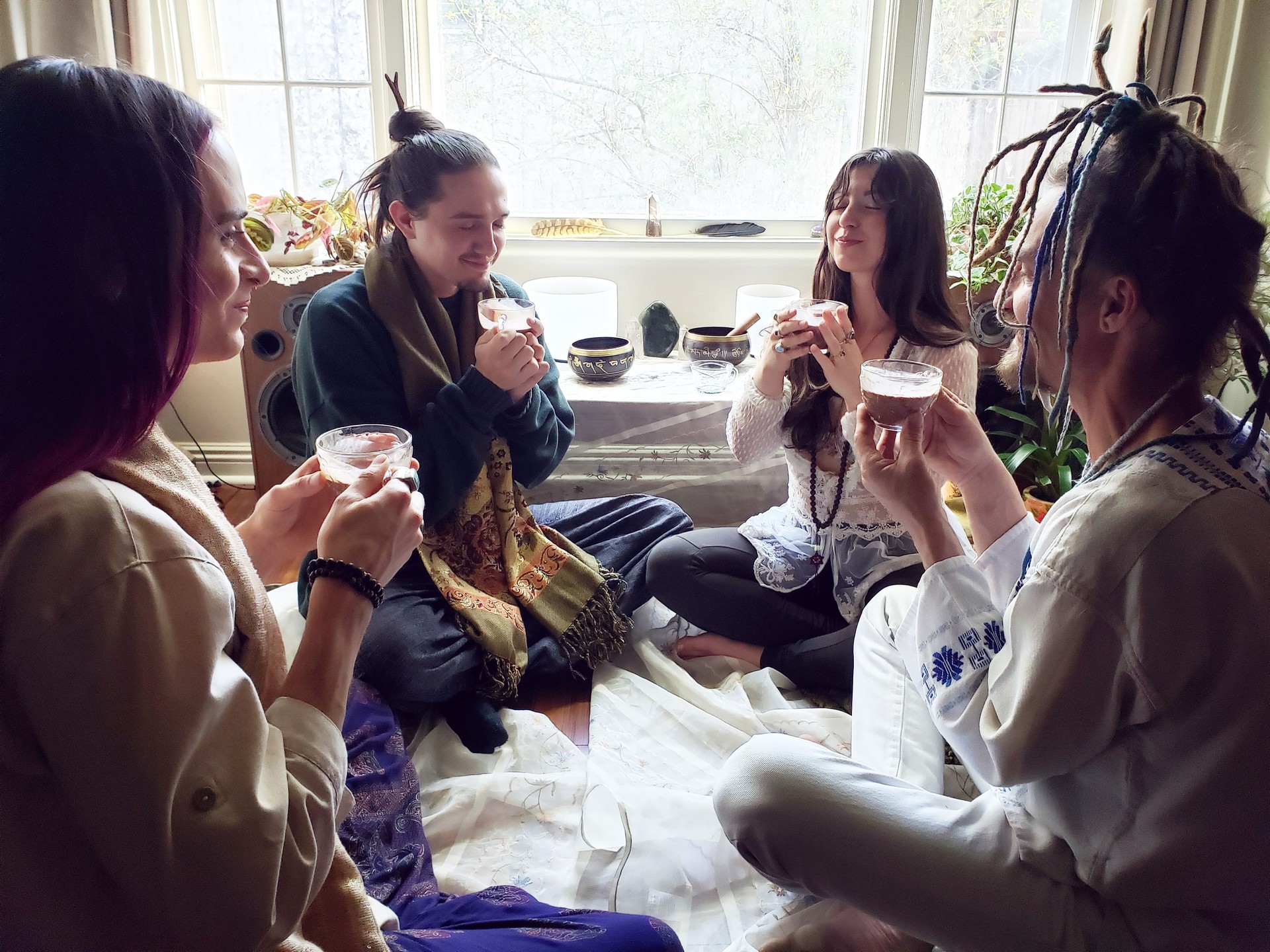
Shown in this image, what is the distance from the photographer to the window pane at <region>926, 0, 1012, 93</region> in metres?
2.91

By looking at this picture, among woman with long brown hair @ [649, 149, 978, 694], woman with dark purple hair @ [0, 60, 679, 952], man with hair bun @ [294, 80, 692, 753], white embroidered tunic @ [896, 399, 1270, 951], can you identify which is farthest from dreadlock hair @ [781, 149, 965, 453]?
woman with dark purple hair @ [0, 60, 679, 952]

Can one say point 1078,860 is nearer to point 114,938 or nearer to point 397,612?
point 114,938

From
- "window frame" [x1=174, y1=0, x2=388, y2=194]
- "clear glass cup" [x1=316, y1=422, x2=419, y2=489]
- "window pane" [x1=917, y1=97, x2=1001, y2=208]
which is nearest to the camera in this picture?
"clear glass cup" [x1=316, y1=422, x2=419, y2=489]

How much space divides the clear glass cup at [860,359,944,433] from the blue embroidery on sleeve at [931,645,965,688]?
36cm

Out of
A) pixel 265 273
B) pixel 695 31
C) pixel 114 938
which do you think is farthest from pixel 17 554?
pixel 695 31

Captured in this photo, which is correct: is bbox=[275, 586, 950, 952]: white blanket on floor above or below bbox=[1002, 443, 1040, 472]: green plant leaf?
below

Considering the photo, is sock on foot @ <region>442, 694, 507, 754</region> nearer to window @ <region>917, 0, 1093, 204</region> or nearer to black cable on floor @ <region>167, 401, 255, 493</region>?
black cable on floor @ <region>167, 401, 255, 493</region>

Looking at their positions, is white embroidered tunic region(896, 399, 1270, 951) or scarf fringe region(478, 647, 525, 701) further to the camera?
scarf fringe region(478, 647, 525, 701)

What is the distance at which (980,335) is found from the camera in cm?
265

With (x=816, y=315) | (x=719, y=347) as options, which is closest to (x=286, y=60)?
(x=719, y=347)

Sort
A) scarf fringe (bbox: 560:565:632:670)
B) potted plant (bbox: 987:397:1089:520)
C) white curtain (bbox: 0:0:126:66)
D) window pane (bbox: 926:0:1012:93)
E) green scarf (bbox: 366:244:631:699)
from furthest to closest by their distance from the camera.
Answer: window pane (bbox: 926:0:1012:93) < potted plant (bbox: 987:397:1089:520) < white curtain (bbox: 0:0:126:66) < scarf fringe (bbox: 560:565:632:670) < green scarf (bbox: 366:244:631:699)

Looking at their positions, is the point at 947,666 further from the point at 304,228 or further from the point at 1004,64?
the point at 1004,64

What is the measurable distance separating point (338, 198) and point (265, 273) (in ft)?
6.42

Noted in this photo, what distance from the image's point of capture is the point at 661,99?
301 cm
